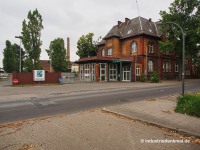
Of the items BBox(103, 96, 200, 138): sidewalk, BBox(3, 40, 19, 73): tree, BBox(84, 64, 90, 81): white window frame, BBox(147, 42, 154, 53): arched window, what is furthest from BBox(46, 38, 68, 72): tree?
BBox(103, 96, 200, 138): sidewalk

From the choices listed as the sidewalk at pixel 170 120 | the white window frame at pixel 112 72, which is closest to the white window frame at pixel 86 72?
the white window frame at pixel 112 72

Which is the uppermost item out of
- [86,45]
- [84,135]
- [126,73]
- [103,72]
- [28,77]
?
[86,45]

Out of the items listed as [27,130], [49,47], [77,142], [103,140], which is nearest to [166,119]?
[103,140]

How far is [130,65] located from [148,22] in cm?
1421

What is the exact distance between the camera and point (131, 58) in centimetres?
3678

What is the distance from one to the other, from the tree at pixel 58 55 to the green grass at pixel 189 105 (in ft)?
175

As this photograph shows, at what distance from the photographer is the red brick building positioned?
36625 mm

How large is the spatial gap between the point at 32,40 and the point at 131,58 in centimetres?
1858

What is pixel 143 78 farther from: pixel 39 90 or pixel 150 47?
pixel 39 90

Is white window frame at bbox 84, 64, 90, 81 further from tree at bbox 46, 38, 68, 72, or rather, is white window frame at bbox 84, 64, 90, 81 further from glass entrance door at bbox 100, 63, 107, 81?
tree at bbox 46, 38, 68, 72

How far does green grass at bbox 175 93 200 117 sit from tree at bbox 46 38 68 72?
5336 centimetres

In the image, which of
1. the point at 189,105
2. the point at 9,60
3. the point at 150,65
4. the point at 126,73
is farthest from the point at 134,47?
the point at 9,60

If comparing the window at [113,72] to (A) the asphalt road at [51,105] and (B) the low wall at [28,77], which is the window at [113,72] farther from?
(A) the asphalt road at [51,105]

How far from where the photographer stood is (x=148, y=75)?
39.0 m
